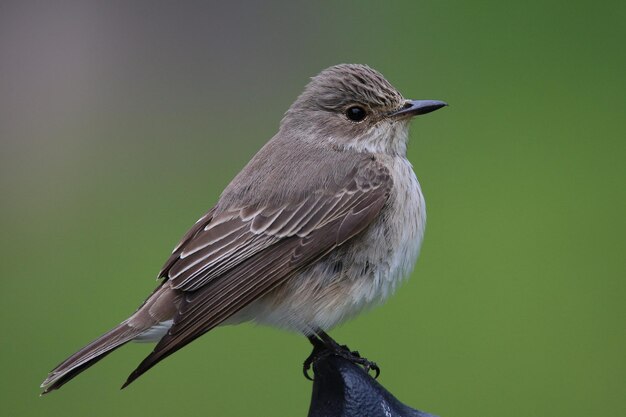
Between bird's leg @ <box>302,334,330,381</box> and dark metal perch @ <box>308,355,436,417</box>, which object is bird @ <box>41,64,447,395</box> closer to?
bird's leg @ <box>302,334,330,381</box>

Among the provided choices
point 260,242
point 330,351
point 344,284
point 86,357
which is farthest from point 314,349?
point 86,357

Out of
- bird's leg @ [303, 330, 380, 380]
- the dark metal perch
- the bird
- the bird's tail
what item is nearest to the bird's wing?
the bird

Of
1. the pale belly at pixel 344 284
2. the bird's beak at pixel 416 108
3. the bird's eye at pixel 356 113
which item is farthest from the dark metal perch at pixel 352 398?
the bird's eye at pixel 356 113

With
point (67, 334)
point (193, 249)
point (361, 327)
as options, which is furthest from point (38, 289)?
point (193, 249)

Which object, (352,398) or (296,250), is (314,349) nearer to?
(296,250)

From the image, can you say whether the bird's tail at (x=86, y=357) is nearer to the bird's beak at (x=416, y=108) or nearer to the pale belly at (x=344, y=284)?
the pale belly at (x=344, y=284)

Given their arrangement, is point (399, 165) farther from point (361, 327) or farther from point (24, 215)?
point (24, 215)
